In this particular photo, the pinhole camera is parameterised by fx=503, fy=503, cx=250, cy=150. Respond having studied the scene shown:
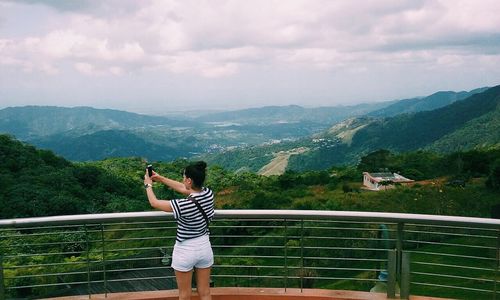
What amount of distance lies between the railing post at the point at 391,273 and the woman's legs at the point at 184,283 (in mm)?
1548

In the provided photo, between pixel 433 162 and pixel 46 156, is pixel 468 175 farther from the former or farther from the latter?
pixel 46 156

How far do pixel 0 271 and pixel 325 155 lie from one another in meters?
147

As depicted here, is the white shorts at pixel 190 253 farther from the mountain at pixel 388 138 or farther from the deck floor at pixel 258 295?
the mountain at pixel 388 138

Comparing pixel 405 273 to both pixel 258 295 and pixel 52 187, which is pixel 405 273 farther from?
pixel 52 187

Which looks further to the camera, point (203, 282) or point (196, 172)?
point (203, 282)

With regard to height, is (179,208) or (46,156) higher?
(179,208)

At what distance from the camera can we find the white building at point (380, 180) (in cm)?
5655

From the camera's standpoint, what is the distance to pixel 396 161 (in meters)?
73.9

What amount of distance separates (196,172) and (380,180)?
56753 mm

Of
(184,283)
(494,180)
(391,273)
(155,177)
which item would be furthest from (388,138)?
(184,283)

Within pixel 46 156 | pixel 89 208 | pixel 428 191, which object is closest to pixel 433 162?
pixel 428 191

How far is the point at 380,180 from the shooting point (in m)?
57.8

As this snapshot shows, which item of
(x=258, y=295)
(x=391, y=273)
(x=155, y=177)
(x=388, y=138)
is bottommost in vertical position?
(x=388, y=138)

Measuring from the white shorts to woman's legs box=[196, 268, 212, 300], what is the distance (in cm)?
9
